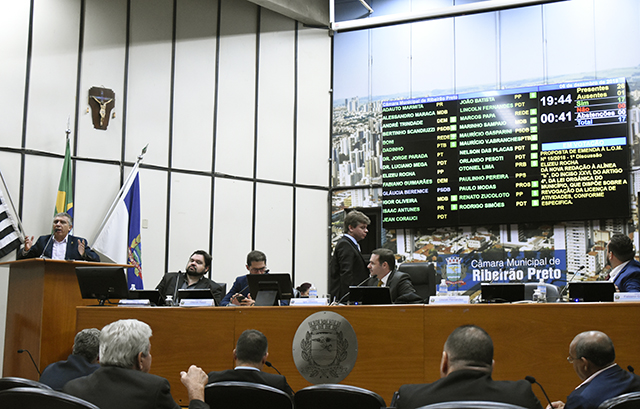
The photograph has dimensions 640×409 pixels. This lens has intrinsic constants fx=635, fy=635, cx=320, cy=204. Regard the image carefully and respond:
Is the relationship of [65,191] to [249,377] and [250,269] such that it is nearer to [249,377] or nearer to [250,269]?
[250,269]

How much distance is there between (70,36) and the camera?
7.17 metres

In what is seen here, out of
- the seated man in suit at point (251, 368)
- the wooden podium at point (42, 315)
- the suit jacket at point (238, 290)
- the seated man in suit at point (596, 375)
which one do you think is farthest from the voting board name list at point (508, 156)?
the seated man in suit at point (251, 368)

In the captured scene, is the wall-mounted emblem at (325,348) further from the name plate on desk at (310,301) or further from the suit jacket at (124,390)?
the suit jacket at (124,390)

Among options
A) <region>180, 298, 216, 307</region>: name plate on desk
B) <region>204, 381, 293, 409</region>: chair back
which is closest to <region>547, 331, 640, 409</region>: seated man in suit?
<region>204, 381, 293, 409</region>: chair back

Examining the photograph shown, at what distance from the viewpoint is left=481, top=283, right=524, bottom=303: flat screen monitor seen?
3.93 m

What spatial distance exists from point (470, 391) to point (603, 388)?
0.94m

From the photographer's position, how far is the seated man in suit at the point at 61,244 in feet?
19.0

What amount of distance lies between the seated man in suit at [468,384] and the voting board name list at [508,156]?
5.37m

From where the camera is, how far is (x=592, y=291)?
3.70 metres

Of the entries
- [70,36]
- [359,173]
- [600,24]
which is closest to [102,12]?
[70,36]

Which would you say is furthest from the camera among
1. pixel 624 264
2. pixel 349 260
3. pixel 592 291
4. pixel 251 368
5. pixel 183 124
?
pixel 183 124

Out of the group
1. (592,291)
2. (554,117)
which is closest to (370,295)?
(592,291)

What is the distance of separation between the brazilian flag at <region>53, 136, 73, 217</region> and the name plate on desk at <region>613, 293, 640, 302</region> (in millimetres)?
5273

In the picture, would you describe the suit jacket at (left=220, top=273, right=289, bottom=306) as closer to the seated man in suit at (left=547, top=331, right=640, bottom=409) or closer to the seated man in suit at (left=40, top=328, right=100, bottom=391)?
the seated man in suit at (left=40, top=328, right=100, bottom=391)
